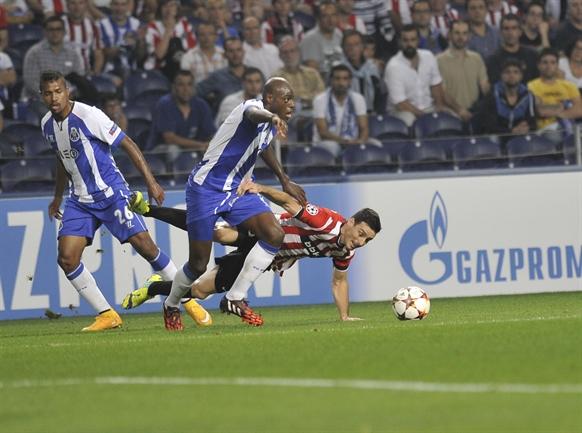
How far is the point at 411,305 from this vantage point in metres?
12.4

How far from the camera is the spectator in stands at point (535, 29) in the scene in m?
20.8

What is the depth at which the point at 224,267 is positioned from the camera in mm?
13148

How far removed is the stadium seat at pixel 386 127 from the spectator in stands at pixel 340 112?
14.0 inches

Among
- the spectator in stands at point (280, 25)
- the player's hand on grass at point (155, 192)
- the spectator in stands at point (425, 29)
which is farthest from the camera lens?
the spectator in stands at point (425, 29)

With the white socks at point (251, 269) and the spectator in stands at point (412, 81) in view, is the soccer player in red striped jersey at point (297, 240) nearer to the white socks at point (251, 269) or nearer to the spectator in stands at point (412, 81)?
the white socks at point (251, 269)

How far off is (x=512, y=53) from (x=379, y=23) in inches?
80.1

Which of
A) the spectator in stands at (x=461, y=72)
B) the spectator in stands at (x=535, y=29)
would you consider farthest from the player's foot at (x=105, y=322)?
the spectator in stands at (x=535, y=29)

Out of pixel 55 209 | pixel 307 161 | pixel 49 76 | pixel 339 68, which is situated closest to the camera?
pixel 49 76

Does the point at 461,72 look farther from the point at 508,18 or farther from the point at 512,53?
the point at 508,18

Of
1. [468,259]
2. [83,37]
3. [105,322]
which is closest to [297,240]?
[105,322]

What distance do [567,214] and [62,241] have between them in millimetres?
6976

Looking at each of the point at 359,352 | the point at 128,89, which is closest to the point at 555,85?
the point at 128,89

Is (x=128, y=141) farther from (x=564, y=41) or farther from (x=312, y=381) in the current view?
(x=564, y=41)

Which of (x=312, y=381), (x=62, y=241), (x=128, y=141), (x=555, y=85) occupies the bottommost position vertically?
(x=312, y=381)
